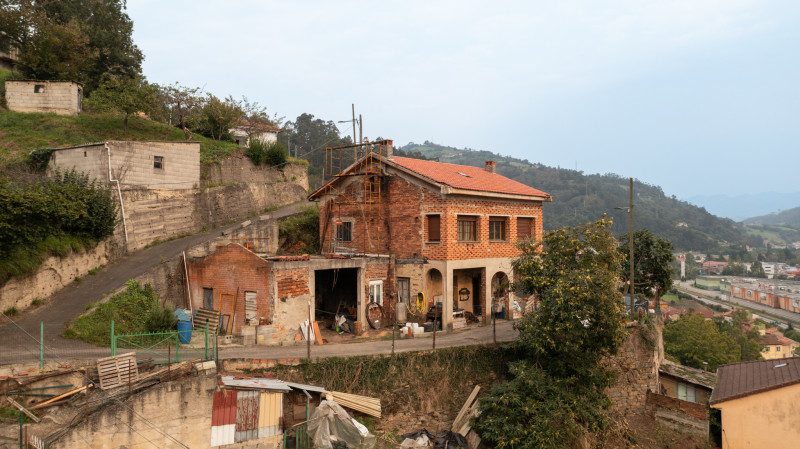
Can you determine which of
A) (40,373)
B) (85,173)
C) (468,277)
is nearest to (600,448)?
(468,277)

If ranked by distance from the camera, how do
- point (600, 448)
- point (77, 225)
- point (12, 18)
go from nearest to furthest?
1. point (600, 448)
2. point (77, 225)
3. point (12, 18)

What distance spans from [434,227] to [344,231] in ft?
18.6

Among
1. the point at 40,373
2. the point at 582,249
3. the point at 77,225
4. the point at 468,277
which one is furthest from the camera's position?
the point at 468,277

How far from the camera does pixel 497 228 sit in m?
26.3

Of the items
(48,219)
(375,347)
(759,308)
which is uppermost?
(48,219)

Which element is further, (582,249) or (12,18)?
(12,18)

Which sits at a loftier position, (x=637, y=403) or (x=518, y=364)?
(x=518, y=364)

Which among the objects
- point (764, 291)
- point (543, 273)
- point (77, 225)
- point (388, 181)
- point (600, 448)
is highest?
point (388, 181)

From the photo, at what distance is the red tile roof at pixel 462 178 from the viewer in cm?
2402

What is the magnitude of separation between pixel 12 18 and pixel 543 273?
132 feet

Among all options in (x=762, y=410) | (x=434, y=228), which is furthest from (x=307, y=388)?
(x=762, y=410)

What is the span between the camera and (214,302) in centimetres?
2153

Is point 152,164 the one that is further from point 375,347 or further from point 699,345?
point 699,345

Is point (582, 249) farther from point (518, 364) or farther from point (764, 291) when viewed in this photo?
point (764, 291)
